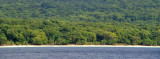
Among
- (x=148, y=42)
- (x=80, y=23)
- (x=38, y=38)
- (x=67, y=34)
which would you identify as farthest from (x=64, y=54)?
(x=80, y=23)

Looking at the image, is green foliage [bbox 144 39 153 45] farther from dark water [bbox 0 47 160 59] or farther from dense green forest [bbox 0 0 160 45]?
dark water [bbox 0 47 160 59]

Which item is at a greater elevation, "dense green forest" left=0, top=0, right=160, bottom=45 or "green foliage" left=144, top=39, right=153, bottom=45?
"dense green forest" left=0, top=0, right=160, bottom=45

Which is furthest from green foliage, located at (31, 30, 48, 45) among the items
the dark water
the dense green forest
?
the dark water

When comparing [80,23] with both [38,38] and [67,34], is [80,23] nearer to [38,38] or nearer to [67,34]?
[67,34]

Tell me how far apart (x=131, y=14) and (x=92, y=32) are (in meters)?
42.4

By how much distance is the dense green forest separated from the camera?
7325 cm

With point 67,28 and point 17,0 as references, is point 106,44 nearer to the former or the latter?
point 67,28

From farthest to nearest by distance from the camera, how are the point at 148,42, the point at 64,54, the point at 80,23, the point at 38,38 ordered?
the point at 80,23
the point at 148,42
the point at 38,38
the point at 64,54

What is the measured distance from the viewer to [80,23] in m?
90.2

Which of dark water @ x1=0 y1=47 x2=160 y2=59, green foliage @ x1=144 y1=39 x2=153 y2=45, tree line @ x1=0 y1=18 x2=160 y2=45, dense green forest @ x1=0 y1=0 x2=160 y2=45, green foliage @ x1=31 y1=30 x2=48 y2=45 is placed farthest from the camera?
green foliage @ x1=144 y1=39 x2=153 y2=45

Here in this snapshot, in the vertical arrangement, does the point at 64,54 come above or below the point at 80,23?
below

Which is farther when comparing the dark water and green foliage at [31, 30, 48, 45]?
green foliage at [31, 30, 48, 45]

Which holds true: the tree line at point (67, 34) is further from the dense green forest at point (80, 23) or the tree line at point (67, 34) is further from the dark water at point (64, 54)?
the dark water at point (64, 54)

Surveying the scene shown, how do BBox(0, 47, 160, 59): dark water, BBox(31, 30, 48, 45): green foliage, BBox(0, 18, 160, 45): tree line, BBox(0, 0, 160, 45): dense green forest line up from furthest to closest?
BBox(0, 0, 160, 45): dense green forest → BBox(31, 30, 48, 45): green foliage → BBox(0, 18, 160, 45): tree line → BBox(0, 47, 160, 59): dark water
